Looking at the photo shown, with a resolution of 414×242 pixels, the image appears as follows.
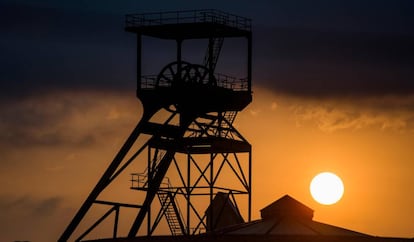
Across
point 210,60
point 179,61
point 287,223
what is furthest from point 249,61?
point 287,223

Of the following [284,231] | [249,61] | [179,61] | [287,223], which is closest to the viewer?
[284,231]

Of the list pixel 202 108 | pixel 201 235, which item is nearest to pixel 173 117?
pixel 202 108

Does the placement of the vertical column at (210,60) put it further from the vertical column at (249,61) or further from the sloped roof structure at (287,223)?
the sloped roof structure at (287,223)

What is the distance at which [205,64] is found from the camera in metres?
168

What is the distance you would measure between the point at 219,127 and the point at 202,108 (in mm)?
2372

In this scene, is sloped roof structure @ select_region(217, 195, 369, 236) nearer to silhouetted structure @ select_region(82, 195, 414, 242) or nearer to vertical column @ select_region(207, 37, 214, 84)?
silhouetted structure @ select_region(82, 195, 414, 242)

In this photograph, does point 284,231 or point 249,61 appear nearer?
point 284,231

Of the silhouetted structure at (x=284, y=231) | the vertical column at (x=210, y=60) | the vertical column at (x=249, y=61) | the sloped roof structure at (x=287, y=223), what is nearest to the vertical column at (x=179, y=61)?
the vertical column at (x=210, y=60)

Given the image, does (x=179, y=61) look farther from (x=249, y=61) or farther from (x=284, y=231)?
(x=284, y=231)

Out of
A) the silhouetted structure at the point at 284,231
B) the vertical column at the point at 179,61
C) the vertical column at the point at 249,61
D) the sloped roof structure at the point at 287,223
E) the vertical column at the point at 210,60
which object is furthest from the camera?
the vertical column at the point at 249,61

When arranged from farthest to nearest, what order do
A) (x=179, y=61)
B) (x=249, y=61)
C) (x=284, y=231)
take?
1. (x=249, y=61)
2. (x=179, y=61)
3. (x=284, y=231)

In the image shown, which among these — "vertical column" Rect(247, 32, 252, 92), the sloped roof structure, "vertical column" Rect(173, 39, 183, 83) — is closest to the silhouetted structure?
the sloped roof structure

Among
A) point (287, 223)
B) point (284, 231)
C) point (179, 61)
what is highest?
point (179, 61)

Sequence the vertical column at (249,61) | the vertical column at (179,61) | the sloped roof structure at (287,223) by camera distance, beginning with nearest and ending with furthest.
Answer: the sloped roof structure at (287,223)
the vertical column at (179,61)
the vertical column at (249,61)
